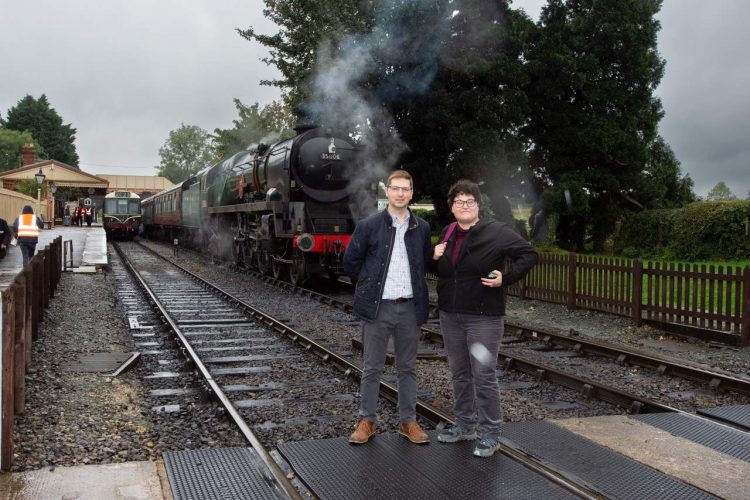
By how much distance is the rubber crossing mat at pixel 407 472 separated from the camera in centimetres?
370

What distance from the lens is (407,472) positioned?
3988 millimetres

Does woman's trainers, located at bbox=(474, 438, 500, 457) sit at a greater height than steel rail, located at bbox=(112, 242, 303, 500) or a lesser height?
greater

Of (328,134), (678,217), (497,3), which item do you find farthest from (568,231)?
(328,134)

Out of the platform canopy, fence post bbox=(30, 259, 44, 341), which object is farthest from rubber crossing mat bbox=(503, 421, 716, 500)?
the platform canopy

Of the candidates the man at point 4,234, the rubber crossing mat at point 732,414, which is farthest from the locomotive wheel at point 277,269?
the rubber crossing mat at point 732,414

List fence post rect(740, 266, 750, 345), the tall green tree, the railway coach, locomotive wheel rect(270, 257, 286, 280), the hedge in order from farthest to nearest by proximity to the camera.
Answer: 1. the railway coach
2. the tall green tree
3. the hedge
4. locomotive wheel rect(270, 257, 286, 280)
5. fence post rect(740, 266, 750, 345)

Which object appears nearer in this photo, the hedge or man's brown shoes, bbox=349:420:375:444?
man's brown shoes, bbox=349:420:375:444

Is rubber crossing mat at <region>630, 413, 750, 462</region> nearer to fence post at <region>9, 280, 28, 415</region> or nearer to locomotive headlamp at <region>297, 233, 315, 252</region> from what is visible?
fence post at <region>9, 280, 28, 415</region>

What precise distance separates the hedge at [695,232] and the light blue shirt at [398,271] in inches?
713

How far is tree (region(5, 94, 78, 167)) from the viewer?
101938mm

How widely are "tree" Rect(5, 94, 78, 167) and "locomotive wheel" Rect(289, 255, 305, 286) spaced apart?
98.0 metres

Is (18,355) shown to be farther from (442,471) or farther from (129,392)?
(442,471)

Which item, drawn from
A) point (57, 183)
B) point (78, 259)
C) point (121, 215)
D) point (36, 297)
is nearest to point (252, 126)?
point (121, 215)

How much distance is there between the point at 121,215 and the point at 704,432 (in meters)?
39.0
